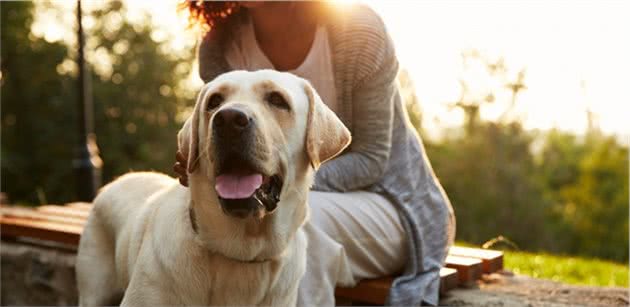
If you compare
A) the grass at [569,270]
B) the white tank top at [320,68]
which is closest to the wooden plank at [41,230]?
the white tank top at [320,68]

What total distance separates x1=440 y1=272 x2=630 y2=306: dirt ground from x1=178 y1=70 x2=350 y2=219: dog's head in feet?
4.79

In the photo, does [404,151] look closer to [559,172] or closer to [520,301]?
[520,301]

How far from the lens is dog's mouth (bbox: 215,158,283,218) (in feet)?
7.91

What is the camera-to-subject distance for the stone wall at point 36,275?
4570mm

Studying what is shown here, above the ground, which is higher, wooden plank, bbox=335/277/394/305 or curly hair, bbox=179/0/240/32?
curly hair, bbox=179/0/240/32

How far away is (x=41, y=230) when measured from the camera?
4.66 meters

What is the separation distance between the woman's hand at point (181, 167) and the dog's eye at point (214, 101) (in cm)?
24

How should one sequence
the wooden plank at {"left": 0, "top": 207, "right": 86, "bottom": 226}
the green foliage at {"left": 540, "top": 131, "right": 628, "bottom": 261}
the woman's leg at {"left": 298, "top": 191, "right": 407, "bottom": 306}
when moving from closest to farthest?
1. the woman's leg at {"left": 298, "top": 191, "right": 407, "bottom": 306}
2. the wooden plank at {"left": 0, "top": 207, "right": 86, "bottom": 226}
3. the green foliage at {"left": 540, "top": 131, "right": 628, "bottom": 261}

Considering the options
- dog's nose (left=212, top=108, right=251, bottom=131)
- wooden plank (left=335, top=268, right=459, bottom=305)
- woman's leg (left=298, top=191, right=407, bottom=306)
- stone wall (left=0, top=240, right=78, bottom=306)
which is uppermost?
dog's nose (left=212, top=108, right=251, bottom=131)

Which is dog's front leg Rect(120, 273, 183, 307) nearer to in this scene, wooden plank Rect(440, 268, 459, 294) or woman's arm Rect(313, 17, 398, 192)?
woman's arm Rect(313, 17, 398, 192)

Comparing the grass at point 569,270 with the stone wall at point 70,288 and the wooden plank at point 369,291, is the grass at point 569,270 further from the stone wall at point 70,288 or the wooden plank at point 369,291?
the wooden plank at point 369,291

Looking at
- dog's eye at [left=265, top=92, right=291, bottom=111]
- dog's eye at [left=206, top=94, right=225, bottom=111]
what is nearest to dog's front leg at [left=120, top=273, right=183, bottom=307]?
dog's eye at [left=206, top=94, right=225, bottom=111]

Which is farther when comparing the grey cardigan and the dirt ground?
the dirt ground

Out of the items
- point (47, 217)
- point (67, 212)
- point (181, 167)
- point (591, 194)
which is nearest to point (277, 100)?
point (181, 167)
